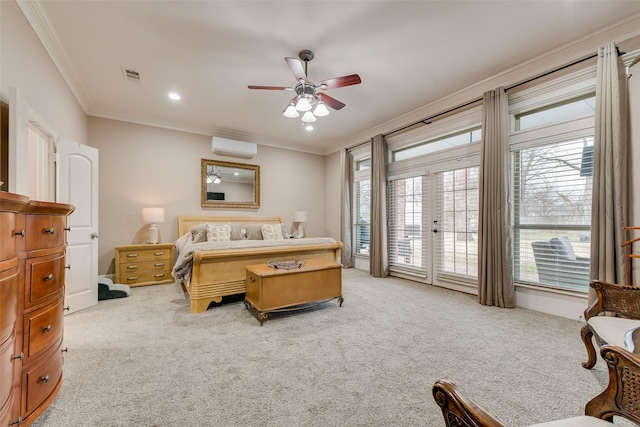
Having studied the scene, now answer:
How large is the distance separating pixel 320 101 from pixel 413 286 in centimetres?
313

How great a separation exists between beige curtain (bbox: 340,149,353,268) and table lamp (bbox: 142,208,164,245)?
3500 mm

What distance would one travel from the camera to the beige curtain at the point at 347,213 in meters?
5.88

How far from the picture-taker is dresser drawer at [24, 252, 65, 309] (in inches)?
52.5

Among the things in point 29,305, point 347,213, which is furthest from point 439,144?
point 29,305

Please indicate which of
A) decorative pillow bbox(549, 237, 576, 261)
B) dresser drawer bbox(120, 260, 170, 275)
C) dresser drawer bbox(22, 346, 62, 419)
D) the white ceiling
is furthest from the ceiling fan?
dresser drawer bbox(120, 260, 170, 275)

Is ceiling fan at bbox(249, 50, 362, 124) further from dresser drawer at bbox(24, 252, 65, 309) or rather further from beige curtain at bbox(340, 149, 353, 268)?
beige curtain at bbox(340, 149, 353, 268)

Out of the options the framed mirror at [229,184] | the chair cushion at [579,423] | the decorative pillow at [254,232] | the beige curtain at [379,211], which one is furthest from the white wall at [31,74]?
the beige curtain at [379,211]

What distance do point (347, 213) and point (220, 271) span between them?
3.33 meters

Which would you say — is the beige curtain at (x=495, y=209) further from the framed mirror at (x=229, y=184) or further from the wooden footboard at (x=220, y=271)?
the framed mirror at (x=229, y=184)

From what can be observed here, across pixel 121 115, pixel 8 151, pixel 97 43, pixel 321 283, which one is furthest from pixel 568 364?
pixel 121 115

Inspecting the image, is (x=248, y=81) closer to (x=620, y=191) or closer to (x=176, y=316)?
(x=176, y=316)

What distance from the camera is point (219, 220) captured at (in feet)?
17.8

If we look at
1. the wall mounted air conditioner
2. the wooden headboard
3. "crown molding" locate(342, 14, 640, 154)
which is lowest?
the wooden headboard

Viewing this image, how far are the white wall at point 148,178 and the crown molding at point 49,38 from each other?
1.07m
